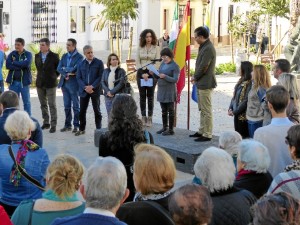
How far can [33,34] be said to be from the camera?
34562mm

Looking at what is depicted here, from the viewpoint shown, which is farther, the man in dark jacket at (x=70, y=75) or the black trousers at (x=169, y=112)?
the man in dark jacket at (x=70, y=75)

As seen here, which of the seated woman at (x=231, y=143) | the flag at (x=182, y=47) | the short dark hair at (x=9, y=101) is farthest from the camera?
the flag at (x=182, y=47)

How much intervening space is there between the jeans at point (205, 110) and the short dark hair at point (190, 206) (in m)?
7.14

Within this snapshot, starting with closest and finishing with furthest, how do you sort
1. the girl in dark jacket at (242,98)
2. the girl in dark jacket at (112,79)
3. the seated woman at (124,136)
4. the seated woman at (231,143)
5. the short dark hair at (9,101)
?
the seated woman at (231,143), the seated woman at (124,136), the short dark hair at (9,101), the girl in dark jacket at (242,98), the girl in dark jacket at (112,79)

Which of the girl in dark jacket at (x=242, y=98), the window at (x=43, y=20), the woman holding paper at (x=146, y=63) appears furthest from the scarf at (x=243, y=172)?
the window at (x=43, y=20)

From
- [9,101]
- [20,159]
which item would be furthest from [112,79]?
[20,159]

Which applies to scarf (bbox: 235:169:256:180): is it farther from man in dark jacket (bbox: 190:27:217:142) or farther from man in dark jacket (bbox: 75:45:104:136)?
man in dark jacket (bbox: 75:45:104:136)

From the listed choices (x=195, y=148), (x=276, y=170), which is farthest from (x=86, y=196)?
(x=195, y=148)

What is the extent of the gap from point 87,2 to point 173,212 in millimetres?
33996

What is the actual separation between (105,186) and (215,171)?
1.04 metres

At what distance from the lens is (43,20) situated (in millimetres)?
35156

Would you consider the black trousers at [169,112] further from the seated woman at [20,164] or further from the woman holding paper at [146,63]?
the seated woman at [20,164]

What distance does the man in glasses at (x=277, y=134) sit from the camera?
659 centimetres

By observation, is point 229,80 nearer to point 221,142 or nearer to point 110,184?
point 221,142
